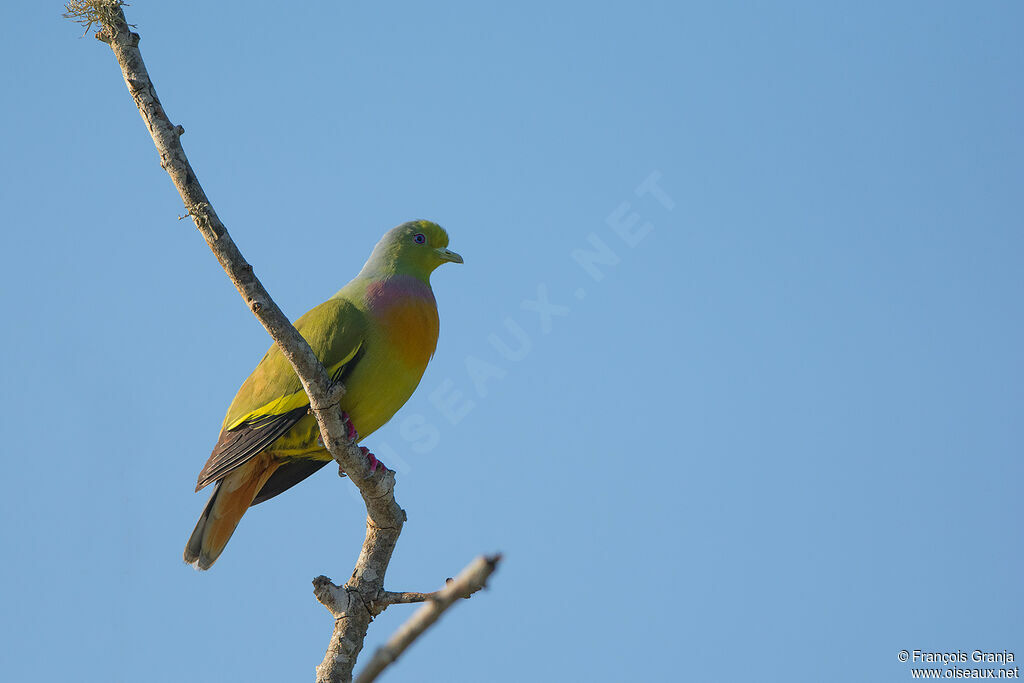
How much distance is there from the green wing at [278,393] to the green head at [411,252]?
0.52 meters

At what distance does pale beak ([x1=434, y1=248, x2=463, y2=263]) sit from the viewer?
612cm

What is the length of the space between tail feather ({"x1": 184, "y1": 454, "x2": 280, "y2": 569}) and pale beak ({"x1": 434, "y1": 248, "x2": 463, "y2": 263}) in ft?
5.78

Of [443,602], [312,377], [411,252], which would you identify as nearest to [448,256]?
[411,252]

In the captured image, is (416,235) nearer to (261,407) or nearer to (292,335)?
(261,407)

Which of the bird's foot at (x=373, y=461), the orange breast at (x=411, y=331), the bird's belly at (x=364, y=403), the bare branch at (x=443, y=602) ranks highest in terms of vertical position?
the orange breast at (x=411, y=331)

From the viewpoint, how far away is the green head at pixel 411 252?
584 cm

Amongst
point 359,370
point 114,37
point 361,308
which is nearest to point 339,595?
point 359,370

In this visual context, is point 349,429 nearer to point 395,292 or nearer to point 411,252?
point 395,292

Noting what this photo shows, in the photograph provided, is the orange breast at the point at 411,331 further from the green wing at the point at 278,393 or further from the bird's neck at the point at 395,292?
the green wing at the point at 278,393

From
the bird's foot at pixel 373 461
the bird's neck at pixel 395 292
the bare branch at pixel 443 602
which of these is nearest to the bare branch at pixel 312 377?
the bird's foot at pixel 373 461

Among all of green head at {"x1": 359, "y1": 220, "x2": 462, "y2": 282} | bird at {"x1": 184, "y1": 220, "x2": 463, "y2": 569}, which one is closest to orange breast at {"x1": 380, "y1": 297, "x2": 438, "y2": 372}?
bird at {"x1": 184, "y1": 220, "x2": 463, "y2": 569}

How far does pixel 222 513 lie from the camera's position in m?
5.24

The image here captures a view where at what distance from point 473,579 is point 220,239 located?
7.04 feet

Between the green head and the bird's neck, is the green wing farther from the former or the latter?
the green head
